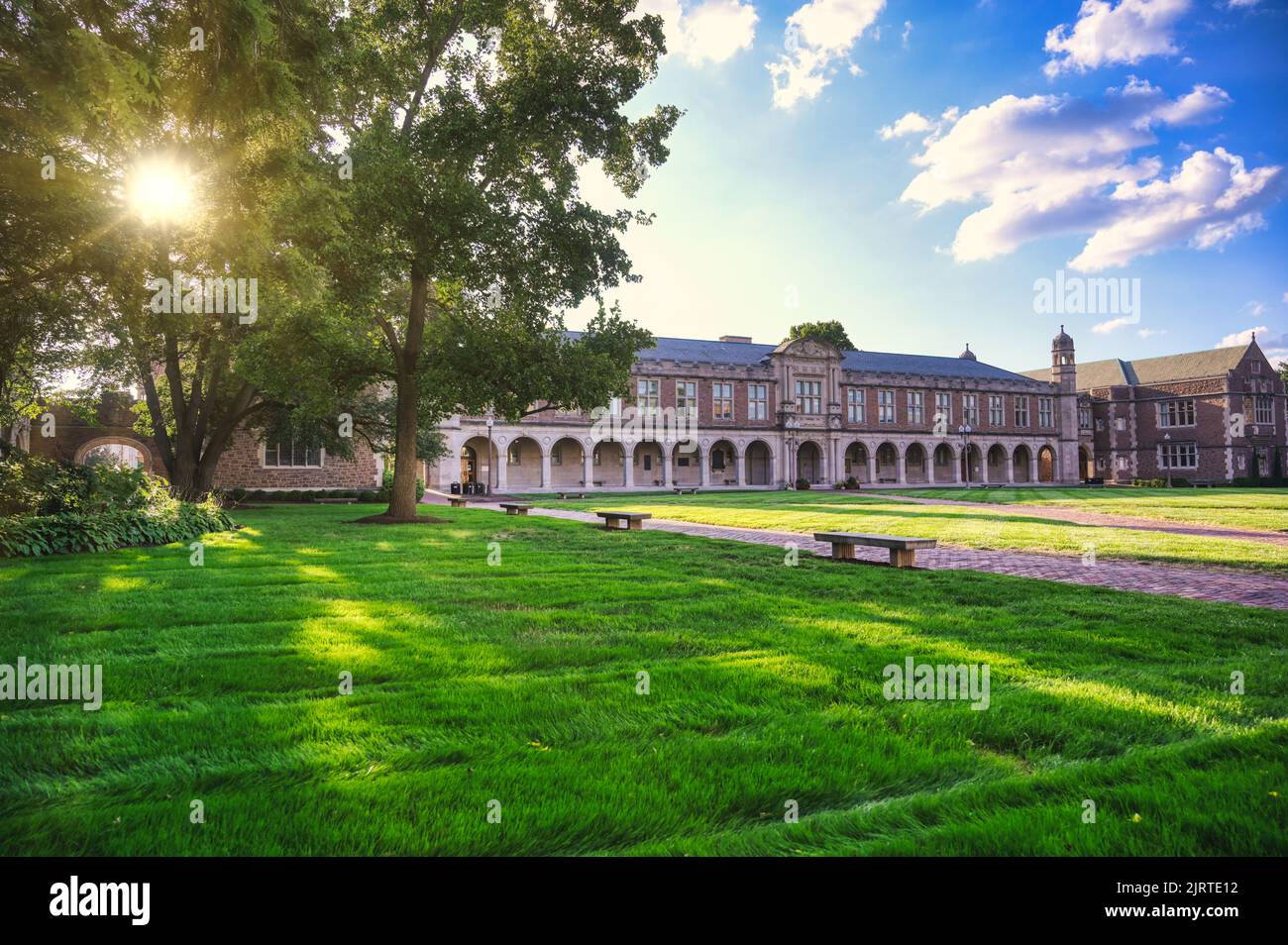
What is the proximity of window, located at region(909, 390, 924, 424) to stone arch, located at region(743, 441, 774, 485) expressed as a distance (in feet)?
45.1

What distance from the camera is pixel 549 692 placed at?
163 inches

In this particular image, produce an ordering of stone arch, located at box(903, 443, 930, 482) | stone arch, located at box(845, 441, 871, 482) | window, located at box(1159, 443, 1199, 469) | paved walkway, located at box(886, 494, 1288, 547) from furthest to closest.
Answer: window, located at box(1159, 443, 1199, 469) → stone arch, located at box(903, 443, 930, 482) → stone arch, located at box(845, 441, 871, 482) → paved walkway, located at box(886, 494, 1288, 547)

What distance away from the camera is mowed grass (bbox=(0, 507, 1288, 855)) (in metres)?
2.56

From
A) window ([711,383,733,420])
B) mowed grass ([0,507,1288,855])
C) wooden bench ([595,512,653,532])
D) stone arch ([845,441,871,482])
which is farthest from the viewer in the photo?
stone arch ([845,441,871,482])

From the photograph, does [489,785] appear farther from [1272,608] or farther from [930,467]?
[930,467]

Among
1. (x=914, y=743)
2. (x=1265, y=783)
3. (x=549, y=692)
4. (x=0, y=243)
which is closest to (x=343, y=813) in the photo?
(x=549, y=692)

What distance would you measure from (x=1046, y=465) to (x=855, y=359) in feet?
77.1

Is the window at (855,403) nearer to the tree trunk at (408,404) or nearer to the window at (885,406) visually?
the window at (885,406)

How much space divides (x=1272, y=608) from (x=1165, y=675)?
139 inches

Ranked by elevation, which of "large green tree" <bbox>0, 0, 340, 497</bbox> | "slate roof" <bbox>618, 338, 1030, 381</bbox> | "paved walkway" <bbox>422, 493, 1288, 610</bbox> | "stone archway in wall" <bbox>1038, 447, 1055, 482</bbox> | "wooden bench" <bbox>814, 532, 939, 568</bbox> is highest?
"slate roof" <bbox>618, 338, 1030, 381</bbox>

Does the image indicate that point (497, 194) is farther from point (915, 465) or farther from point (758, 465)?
point (915, 465)

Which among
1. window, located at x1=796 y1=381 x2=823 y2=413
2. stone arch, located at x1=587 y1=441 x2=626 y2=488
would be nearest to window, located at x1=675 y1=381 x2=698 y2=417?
stone arch, located at x1=587 y1=441 x2=626 y2=488

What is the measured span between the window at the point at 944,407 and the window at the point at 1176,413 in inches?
923

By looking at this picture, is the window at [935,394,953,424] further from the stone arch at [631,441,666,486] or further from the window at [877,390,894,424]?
the stone arch at [631,441,666,486]
